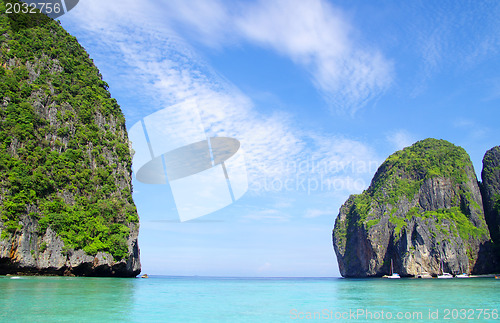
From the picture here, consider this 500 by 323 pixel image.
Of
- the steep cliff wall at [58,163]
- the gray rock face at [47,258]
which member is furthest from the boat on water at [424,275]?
the gray rock face at [47,258]

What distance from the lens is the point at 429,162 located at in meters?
82.3

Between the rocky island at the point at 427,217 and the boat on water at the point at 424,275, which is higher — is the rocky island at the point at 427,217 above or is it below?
above

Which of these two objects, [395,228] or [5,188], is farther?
[395,228]

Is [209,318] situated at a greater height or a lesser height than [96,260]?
lesser

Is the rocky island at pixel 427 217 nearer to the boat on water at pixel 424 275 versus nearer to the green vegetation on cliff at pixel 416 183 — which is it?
the green vegetation on cliff at pixel 416 183

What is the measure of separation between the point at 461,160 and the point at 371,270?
31570mm

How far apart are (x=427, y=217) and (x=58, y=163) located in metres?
65.2

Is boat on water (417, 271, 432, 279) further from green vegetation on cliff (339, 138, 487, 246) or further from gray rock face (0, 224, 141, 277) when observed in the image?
gray rock face (0, 224, 141, 277)

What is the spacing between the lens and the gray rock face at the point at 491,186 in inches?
2859

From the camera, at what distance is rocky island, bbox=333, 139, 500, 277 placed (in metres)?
66.6

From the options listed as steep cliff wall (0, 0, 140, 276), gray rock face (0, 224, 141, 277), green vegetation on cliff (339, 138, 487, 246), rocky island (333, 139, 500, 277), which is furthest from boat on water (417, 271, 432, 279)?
gray rock face (0, 224, 141, 277)

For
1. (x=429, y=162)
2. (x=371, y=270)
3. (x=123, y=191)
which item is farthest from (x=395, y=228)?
(x=123, y=191)

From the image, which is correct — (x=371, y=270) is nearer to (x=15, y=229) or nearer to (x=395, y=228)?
(x=395, y=228)

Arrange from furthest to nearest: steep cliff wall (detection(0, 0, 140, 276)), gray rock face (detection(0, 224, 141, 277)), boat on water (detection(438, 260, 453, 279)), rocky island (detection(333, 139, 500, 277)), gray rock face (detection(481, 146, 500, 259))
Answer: gray rock face (detection(481, 146, 500, 259)) < rocky island (detection(333, 139, 500, 277)) < boat on water (detection(438, 260, 453, 279)) < steep cliff wall (detection(0, 0, 140, 276)) < gray rock face (detection(0, 224, 141, 277))
